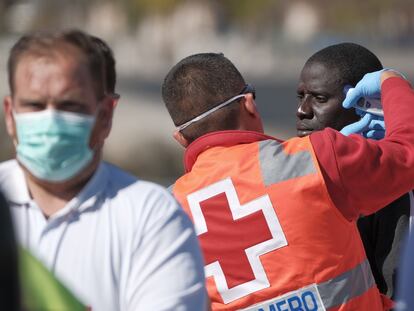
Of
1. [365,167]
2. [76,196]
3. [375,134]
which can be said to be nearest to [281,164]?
[365,167]

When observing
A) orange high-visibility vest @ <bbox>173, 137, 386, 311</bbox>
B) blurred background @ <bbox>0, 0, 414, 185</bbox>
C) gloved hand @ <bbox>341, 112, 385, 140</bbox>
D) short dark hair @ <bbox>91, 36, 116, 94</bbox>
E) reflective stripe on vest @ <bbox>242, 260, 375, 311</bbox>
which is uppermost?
short dark hair @ <bbox>91, 36, 116, 94</bbox>

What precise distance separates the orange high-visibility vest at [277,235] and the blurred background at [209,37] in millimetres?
15950

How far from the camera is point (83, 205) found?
294 centimetres

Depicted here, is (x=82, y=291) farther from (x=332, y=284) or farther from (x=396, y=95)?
(x=396, y=95)

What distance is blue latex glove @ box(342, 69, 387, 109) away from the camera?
435cm

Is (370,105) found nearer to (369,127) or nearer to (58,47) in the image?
(369,127)

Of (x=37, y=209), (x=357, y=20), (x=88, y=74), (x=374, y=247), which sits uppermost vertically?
(x=88, y=74)

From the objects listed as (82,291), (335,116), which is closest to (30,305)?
(82,291)

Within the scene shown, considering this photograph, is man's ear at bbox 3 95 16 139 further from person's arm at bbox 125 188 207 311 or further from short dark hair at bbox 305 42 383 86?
short dark hair at bbox 305 42 383 86

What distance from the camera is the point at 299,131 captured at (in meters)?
4.86

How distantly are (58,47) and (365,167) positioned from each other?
131 cm

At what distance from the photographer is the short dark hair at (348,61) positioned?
4.88m

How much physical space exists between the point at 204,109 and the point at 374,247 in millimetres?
822

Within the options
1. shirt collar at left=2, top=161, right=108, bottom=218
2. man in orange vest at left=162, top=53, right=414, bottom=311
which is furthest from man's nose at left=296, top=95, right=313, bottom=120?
shirt collar at left=2, top=161, right=108, bottom=218
